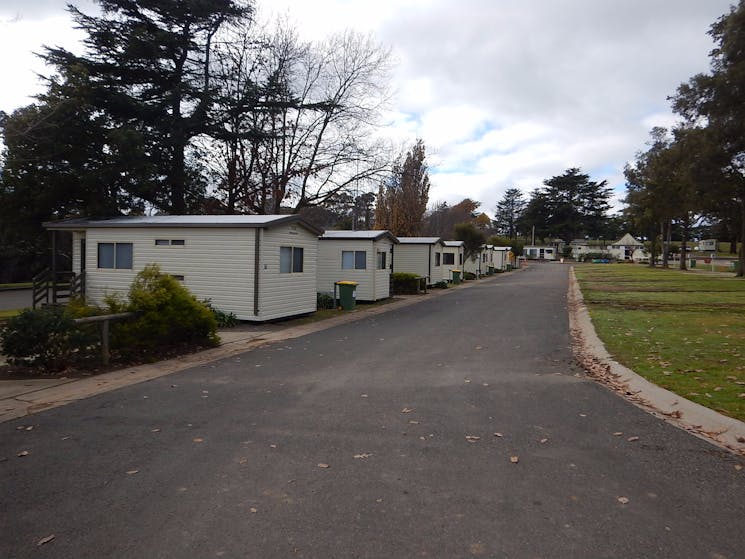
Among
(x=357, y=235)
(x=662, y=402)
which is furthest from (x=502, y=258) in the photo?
(x=662, y=402)

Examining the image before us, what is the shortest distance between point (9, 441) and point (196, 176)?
75.4ft

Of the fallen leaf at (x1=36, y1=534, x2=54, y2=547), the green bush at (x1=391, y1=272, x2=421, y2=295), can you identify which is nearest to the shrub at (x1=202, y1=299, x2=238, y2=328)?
the fallen leaf at (x1=36, y1=534, x2=54, y2=547)

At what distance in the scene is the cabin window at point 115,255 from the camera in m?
16.9

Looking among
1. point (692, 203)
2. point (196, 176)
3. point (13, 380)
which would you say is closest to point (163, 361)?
point (13, 380)

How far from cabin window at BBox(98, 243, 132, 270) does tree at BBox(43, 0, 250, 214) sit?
7.20 meters

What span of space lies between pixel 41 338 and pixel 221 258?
23.6 ft

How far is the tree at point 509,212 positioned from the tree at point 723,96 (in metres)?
101

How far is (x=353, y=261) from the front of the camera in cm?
2278

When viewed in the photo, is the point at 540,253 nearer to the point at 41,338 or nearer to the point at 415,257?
the point at 415,257

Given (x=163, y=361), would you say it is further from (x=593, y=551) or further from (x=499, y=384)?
(x=593, y=551)

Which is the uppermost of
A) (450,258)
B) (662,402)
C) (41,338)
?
(450,258)

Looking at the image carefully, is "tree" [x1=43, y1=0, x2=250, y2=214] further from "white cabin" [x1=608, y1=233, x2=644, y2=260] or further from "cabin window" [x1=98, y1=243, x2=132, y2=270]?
"white cabin" [x1=608, y1=233, x2=644, y2=260]

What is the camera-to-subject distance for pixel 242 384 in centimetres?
774

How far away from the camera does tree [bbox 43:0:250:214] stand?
23531 mm
